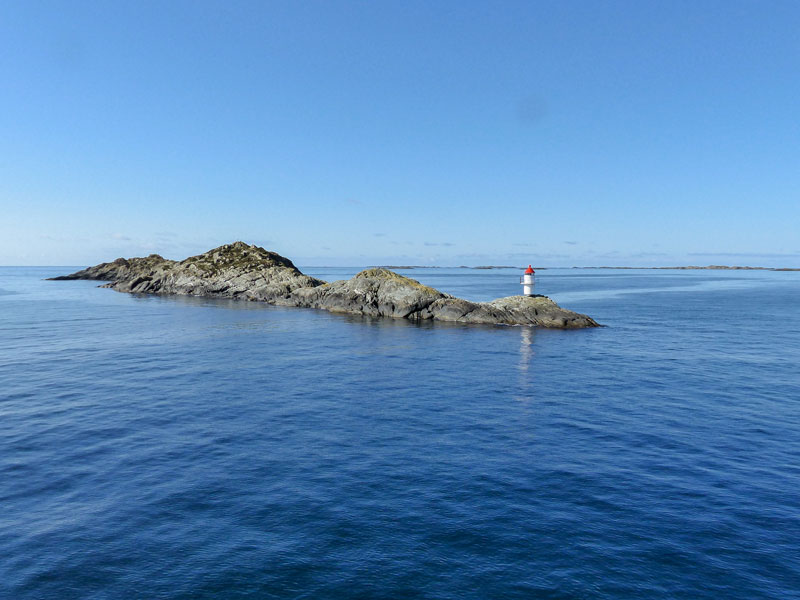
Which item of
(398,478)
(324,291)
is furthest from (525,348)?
(324,291)

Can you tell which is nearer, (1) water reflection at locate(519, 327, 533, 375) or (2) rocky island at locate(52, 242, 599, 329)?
(1) water reflection at locate(519, 327, 533, 375)

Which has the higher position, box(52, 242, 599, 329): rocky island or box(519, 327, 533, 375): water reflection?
box(52, 242, 599, 329): rocky island

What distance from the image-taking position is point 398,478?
16.5m

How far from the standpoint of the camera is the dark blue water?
11445mm

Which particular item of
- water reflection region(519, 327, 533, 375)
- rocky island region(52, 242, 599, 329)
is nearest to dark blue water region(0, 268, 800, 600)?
water reflection region(519, 327, 533, 375)

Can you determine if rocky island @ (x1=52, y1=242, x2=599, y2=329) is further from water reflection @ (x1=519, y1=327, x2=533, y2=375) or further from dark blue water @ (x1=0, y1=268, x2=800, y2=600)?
dark blue water @ (x1=0, y1=268, x2=800, y2=600)

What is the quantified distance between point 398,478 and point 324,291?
66.0m

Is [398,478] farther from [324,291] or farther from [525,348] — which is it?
[324,291]

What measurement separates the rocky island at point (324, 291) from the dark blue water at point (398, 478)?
23.1m

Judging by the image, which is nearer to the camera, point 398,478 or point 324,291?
point 398,478

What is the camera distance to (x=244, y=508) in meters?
14.4

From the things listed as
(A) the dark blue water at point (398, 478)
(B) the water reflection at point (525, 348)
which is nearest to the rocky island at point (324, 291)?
(B) the water reflection at point (525, 348)

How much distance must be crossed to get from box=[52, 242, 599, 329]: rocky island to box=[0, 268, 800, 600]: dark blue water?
23118 mm

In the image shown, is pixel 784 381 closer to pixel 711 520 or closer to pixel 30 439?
pixel 711 520
